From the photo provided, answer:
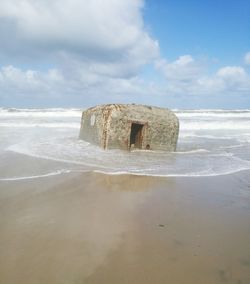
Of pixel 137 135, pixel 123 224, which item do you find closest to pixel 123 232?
pixel 123 224

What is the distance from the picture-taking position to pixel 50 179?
16.5 feet

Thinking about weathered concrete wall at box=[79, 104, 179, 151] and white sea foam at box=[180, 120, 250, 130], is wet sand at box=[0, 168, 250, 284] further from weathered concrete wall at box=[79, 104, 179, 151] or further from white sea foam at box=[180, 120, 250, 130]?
white sea foam at box=[180, 120, 250, 130]

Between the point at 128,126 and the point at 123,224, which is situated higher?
the point at 128,126

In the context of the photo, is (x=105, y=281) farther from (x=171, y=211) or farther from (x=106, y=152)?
(x=106, y=152)

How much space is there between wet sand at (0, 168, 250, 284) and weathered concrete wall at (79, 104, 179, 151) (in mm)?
3403

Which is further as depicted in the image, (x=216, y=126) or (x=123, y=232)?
(x=216, y=126)

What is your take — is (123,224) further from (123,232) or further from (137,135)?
(137,135)

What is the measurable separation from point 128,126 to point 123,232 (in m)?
5.39

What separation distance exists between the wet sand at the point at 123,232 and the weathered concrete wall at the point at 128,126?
3.40 m

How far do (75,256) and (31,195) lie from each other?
6.01 ft

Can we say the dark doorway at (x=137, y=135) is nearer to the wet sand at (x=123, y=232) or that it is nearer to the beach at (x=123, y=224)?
the beach at (x=123, y=224)

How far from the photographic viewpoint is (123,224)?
3238 millimetres

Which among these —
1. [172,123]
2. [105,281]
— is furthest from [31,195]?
[172,123]

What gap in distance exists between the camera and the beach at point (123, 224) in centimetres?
233
